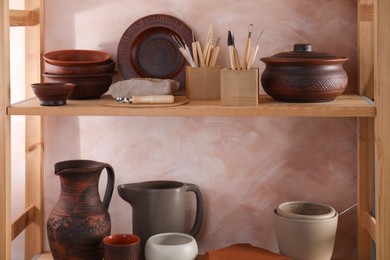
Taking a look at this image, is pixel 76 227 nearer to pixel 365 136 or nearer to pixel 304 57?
pixel 304 57

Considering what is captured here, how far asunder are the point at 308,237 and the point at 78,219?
0.65m

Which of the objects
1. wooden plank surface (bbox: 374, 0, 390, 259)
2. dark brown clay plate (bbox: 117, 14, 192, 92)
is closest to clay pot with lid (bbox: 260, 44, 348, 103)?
wooden plank surface (bbox: 374, 0, 390, 259)

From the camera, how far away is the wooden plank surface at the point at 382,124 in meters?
1.50

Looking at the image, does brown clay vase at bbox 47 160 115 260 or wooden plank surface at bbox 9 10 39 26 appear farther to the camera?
wooden plank surface at bbox 9 10 39 26

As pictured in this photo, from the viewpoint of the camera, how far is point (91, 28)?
78.5 inches

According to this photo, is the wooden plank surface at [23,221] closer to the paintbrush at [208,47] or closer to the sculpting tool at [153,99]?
the sculpting tool at [153,99]

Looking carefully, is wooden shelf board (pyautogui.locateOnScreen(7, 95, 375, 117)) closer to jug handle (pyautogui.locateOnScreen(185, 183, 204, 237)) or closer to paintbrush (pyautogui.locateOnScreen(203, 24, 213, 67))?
paintbrush (pyautogui.locateOnScreen(203, 24, 213, 67))

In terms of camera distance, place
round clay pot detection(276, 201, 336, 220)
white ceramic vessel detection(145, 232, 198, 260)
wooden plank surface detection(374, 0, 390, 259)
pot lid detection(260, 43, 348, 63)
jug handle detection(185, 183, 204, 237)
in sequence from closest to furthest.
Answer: wooden plank surface detection(374, 0, 390, 259) < pot lid detection(260, 43, 348, 63) < white ceramic vessel detection(145, 232, 198, 260) < round clay pot detection(276, 201, 336, 220) < jug handle detection(185, 183, 204, 237)

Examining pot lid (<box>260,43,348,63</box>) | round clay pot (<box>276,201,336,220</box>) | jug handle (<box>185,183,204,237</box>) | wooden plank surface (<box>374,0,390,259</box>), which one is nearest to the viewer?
wooden plank surface (<box>374,0,390,259</box>)

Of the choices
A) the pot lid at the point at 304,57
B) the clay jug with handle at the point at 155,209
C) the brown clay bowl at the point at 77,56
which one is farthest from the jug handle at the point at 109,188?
the pot lid at the point at 304,57

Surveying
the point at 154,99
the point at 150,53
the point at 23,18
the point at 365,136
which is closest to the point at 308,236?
the point at 365,136

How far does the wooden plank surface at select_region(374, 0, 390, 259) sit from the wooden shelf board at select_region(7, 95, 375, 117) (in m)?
0.04

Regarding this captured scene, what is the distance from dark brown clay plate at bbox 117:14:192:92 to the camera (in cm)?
193

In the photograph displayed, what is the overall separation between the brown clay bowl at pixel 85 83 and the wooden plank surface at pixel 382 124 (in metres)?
0.77
